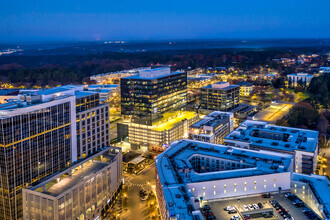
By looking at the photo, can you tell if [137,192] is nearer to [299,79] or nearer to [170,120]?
[170,120]

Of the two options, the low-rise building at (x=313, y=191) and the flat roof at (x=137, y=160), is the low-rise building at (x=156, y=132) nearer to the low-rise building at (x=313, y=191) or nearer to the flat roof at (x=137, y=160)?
the flat roof at (x=137, y=160)

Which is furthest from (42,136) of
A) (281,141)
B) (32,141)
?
(281,141)

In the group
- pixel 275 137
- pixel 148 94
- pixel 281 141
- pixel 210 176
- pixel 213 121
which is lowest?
pixel 210 176

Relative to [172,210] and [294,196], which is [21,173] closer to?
[172,210]

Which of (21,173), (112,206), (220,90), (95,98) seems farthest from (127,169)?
(220,90)

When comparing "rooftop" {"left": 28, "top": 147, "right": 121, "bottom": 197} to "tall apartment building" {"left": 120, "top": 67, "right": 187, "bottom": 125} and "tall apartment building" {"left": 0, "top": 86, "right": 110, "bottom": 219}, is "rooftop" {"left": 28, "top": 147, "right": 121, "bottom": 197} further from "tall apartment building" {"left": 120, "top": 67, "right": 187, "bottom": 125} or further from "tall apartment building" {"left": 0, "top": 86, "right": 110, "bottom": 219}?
"tall apartment building" {"left": 120, "top": 67, "right": 187, "bottom": 125}

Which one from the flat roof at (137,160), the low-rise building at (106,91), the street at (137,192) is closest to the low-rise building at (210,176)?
the street at (137,192)

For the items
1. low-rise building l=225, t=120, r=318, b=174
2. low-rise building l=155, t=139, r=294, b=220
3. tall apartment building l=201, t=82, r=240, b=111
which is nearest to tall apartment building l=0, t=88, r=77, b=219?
low-rise building l=155, t=139, r=294, b=220
